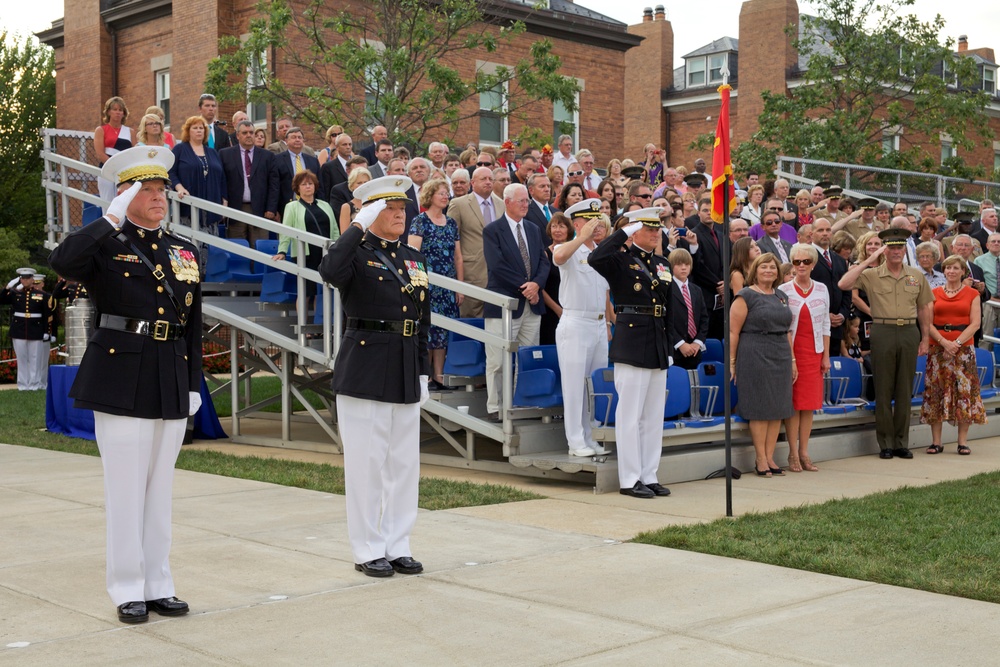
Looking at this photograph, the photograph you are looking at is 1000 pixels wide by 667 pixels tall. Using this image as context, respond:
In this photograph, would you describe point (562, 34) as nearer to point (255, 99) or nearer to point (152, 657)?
point (255, 99)

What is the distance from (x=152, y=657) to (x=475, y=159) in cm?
1034

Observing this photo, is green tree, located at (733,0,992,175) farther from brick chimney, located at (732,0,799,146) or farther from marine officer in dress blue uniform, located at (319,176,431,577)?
marine officer in dress blue uniform, located at (319,176,431,577)

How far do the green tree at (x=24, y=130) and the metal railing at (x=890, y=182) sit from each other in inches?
930

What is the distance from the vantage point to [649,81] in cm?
4328

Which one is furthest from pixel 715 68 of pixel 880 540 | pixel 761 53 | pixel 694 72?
pixel 880 540

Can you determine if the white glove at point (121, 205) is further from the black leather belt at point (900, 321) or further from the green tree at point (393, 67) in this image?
the green tree at point (393, 67)

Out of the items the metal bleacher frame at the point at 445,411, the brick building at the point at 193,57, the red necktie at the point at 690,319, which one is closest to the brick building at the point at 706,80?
the brick building at the point at 193,57

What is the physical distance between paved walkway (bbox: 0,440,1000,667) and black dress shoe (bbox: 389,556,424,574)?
0.11 metres

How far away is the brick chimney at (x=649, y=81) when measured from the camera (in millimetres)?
42906

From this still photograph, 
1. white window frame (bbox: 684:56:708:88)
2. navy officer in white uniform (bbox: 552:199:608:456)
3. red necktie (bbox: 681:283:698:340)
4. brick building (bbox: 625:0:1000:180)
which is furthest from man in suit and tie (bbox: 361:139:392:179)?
white window frame (bbox: 684:56:708:88)

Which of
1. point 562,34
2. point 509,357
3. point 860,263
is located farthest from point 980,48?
point 509,357

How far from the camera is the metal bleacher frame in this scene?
34.3ft

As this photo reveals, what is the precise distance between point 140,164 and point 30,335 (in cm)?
1825

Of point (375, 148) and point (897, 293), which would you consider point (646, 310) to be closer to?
point (897, 293)
